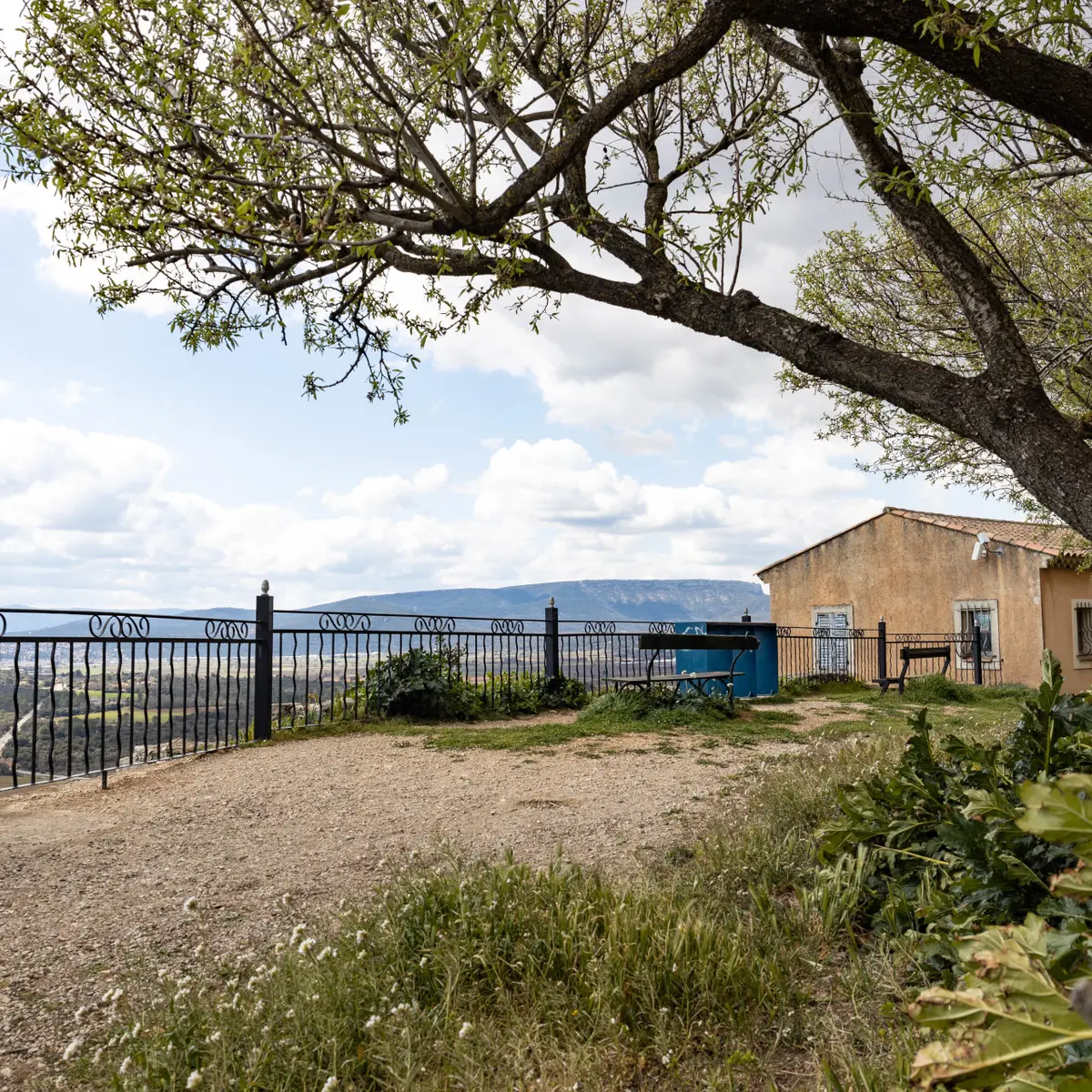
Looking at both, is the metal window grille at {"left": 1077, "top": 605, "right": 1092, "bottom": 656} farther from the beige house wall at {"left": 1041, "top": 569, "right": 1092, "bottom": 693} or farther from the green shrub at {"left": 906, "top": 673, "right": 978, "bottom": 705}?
the green shrub at {"left": 906, "top": 673, "right": 978, "bottom": 705}

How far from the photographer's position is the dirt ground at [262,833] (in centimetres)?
345

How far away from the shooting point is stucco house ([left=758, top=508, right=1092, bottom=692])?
19.5 metres

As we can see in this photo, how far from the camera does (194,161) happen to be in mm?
4977

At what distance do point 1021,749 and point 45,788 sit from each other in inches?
305

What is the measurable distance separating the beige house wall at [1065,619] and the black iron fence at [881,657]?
141cm

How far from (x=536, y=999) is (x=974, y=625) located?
20230 millimetres

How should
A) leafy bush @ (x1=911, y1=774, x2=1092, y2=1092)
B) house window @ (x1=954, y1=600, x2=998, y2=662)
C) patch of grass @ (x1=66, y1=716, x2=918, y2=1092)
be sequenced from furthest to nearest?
house window @ (x1=954, y1=600, x2=998, y2=662) → patch of grass @ (x1=66, y1=716, x2=918, y2=1092) → leafy bush @ (x1=911, y1=774, x2=1092, y2=1092)

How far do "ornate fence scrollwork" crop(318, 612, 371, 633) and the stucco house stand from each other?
15.4 meters

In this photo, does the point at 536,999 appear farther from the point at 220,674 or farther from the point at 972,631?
the point at 972,631

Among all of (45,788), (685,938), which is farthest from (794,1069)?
(45,788)

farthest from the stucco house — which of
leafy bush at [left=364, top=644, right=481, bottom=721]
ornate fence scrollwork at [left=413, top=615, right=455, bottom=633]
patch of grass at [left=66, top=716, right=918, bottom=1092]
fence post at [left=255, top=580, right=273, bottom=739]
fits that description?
patch of grass at [left=66, top=716, right=918, bottom=1092]

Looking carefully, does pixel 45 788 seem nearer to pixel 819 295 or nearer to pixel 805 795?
pixel 805 795

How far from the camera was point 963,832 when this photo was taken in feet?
8.20

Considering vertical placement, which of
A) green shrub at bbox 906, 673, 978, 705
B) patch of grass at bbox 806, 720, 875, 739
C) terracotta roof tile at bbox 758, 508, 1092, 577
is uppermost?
terracotta roof tile at bbox 758, 508, 1092, 577
